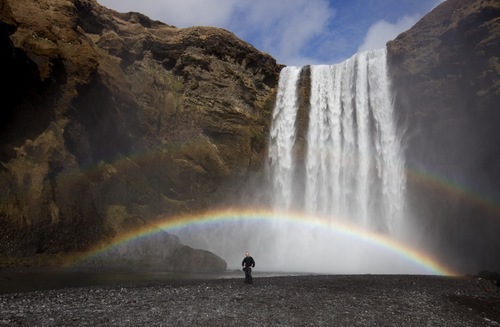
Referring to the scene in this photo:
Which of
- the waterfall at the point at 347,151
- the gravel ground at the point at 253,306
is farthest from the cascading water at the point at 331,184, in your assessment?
the gravel ground at the point at 253,306

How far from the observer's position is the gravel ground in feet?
39.8

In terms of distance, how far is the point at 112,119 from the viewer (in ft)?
131

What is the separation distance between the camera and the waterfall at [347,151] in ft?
136

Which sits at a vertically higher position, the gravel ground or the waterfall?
the waterfall

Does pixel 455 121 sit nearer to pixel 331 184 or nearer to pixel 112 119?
pixel 331 184

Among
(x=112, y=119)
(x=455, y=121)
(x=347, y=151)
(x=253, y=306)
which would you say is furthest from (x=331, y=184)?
(x=253, y=306)

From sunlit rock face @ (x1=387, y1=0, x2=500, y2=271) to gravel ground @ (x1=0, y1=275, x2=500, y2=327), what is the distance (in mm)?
21702

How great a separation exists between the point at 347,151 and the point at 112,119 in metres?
25.3

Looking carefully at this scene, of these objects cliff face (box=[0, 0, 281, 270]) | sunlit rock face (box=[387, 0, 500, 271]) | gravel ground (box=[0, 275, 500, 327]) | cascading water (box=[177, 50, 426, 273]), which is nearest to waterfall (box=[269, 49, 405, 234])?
cascading water (box=[177, 50, 426, 273])

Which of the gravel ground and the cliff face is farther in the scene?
the cliff face

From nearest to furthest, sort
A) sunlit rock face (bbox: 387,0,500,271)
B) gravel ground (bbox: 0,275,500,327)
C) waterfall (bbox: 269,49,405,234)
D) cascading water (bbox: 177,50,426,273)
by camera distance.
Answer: gravel ground (bbox: 0,275,500,327), sunlit rock face (bbox: 387,0,500,271), cascading water (bbox: 177,50,426,273), waterfall (bbox: 269,49,405,234)

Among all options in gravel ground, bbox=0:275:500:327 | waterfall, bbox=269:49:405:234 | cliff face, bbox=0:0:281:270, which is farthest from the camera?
waterfall, bbox=269:49:405:234

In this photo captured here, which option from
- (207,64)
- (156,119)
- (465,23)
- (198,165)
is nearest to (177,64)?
(207,64)

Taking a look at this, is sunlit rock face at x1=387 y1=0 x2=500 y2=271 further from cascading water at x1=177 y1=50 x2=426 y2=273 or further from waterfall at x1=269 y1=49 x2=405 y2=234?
cascading water at x1=177 y1=50 x2=426 y2=273
